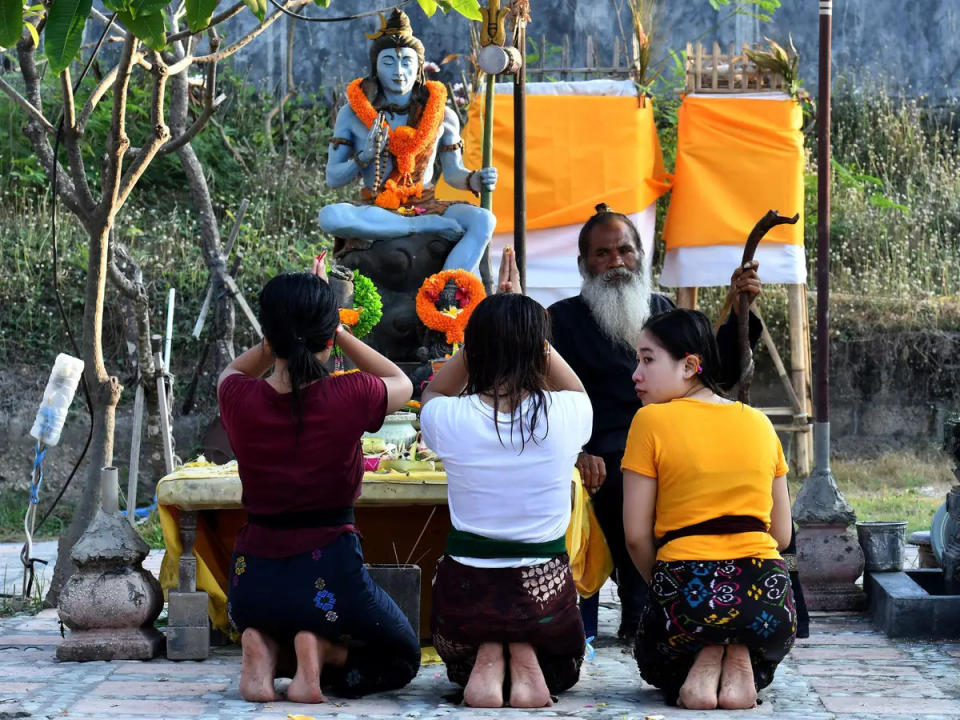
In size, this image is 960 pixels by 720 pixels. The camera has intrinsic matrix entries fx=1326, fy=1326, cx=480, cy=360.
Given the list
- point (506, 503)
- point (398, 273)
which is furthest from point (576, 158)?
point (506, 503)

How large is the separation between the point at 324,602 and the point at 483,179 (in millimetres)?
2787

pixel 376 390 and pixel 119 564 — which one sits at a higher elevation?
pixel 376 390

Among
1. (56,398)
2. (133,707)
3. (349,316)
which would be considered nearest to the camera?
(133,707)

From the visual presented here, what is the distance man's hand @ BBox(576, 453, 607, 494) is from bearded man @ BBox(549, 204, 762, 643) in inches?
1.6

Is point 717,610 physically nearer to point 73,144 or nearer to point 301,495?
point 301,495

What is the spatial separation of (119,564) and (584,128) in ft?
19.1

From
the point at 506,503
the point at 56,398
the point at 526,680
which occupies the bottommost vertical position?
the point at 526,680

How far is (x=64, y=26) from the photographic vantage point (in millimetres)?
3945

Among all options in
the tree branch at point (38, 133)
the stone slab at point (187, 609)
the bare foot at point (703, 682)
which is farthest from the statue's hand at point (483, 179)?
the bare foot at point (703, 682)

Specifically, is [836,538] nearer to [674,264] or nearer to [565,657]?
[565,657]

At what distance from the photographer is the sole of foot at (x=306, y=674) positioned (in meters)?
4.08

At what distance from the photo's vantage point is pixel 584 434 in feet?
13.6

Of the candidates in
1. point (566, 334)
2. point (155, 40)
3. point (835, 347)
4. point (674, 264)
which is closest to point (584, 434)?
point (566, 334)

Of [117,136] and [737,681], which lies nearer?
[737,681]
